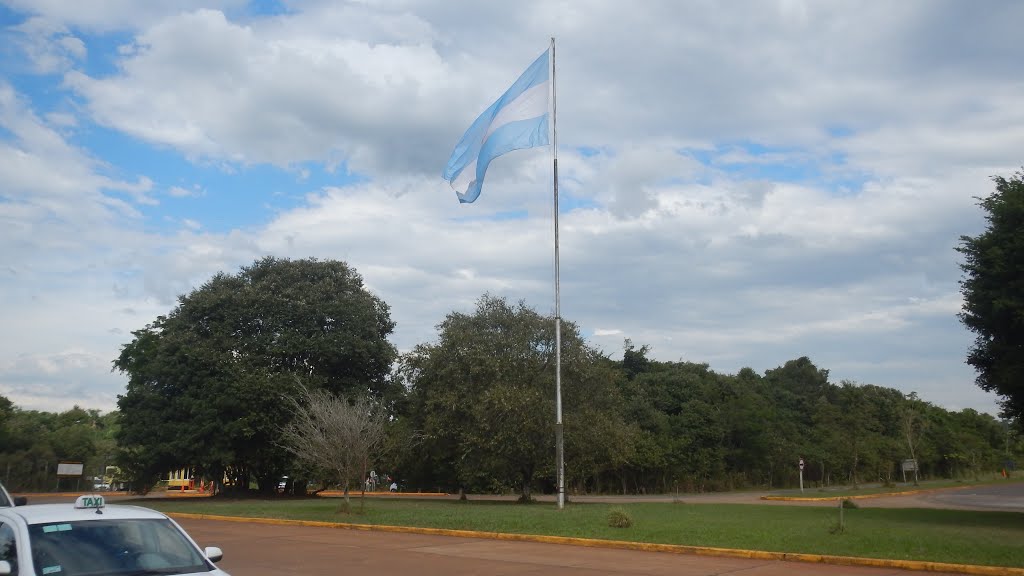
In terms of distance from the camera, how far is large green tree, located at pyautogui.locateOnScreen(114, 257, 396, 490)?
38.4 metres

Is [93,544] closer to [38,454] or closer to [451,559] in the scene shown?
[451,559]

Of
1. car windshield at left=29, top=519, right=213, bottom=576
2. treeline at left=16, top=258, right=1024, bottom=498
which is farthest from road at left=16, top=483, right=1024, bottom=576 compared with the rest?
treeline at left=16, top=258, right=1024, bottom=498

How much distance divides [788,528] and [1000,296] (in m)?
8.75

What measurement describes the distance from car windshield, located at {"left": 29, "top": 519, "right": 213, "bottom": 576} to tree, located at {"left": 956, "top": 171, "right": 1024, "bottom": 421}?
20.8 meters

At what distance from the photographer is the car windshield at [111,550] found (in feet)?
20.9

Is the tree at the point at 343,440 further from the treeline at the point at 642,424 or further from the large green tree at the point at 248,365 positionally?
the large green tree at the point at 248,365

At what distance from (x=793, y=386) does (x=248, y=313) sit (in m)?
60.4

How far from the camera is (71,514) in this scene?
6.88 metres

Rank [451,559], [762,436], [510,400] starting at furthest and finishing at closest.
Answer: [762,436] < [510,400] < [451,559]

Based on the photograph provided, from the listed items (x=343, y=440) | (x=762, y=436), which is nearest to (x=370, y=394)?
(x=343, y=440)

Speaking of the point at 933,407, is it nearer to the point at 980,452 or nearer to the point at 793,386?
the point at 980,452

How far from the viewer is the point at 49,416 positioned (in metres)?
82.8

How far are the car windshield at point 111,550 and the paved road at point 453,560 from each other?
258 inches

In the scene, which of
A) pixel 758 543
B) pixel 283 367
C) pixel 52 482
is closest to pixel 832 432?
pixel 283 367
